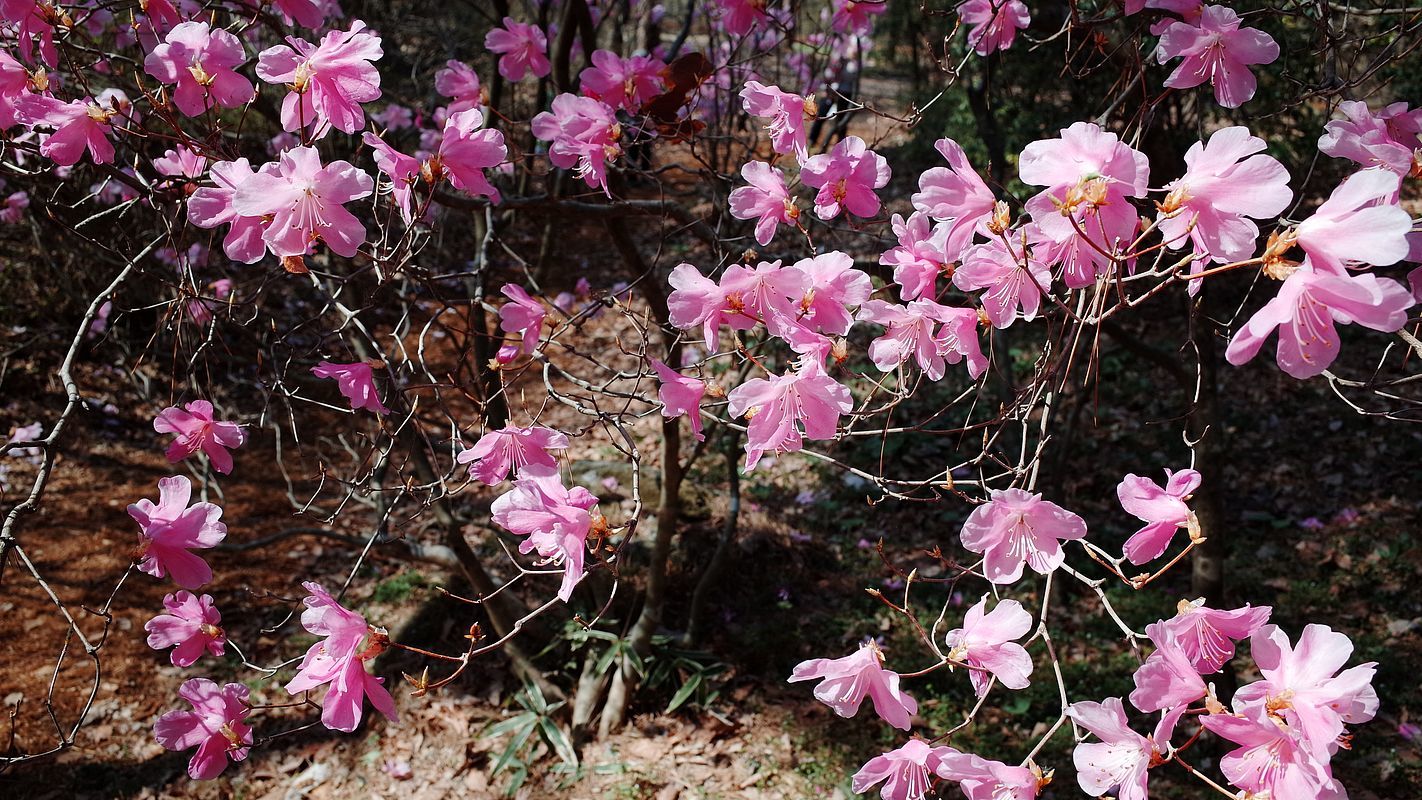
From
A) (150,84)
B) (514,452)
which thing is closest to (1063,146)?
(514,452)

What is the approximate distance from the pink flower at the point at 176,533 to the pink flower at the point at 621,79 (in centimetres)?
99

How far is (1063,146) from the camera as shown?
1.03 m

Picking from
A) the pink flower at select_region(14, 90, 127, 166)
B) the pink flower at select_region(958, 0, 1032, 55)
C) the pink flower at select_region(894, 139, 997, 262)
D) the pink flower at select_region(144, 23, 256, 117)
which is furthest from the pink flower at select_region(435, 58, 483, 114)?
the pink flower at select_region(894, 139, 997, 262)

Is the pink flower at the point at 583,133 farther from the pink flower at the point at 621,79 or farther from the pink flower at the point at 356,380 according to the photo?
the pink flower at the point at 356,380

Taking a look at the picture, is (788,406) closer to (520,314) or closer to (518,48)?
(520,314)

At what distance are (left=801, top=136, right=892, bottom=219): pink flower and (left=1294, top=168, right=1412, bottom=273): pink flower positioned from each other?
0.69 m

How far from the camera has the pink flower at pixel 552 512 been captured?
4.14 feet

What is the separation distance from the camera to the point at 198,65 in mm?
1380

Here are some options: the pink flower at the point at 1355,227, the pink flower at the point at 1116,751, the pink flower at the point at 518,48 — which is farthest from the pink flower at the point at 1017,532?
the pink flower at the point at 518,48

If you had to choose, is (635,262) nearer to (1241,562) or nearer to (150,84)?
(150,84)

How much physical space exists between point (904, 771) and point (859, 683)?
131 mm

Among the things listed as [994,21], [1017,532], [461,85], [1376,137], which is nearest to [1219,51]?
[1376,137]

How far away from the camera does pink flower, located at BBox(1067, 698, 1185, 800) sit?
1.05 m

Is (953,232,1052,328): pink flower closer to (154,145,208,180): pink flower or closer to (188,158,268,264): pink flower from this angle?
(188,158,268,264): pink flower
